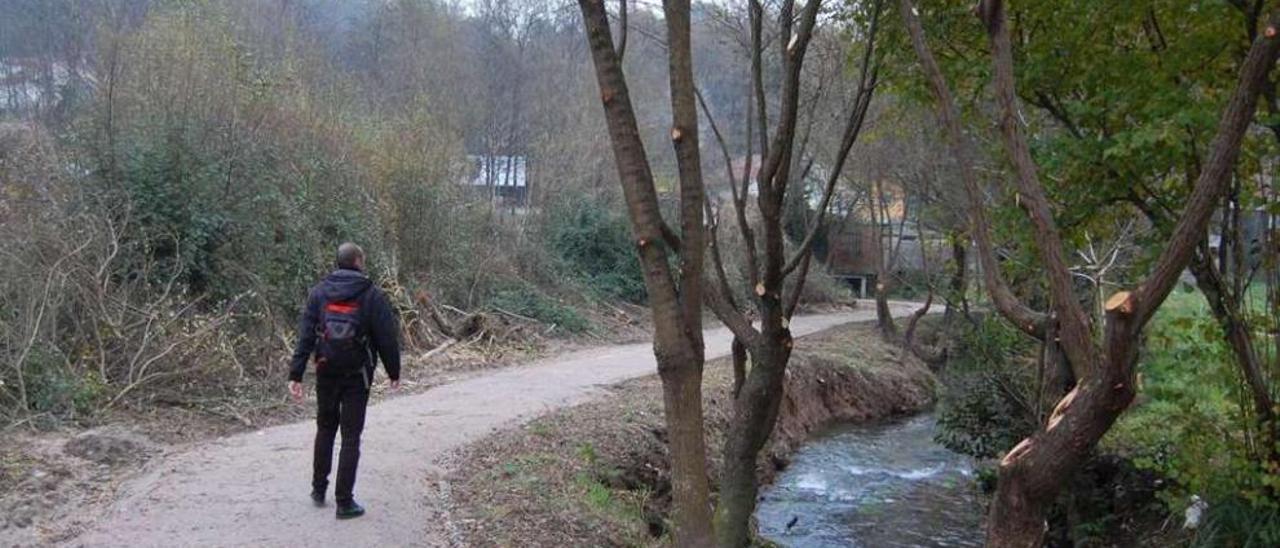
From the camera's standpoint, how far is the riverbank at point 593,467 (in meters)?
8.71

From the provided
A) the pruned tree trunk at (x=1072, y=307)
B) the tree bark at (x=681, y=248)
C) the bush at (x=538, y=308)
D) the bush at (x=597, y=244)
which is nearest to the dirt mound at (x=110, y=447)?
the tree bark at (x=681, y=248)

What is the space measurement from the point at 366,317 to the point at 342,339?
0.76 feet

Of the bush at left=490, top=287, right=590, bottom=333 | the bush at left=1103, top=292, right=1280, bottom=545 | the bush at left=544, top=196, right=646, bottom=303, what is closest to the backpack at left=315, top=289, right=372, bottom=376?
the bush at left=1103, top=292, right=1280, bottom=545

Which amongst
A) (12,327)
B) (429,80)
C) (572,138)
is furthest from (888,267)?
(12,327)

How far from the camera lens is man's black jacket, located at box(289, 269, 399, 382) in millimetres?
7727

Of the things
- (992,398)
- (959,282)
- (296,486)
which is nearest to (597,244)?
(959,282)

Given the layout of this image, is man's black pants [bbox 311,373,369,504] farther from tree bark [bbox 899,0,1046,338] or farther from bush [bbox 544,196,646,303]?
bush [bbox 544,196,646,303]

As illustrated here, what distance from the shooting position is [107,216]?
41.9ft

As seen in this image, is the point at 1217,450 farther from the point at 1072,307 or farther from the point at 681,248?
the point at 681,248

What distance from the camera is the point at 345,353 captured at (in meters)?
7.61

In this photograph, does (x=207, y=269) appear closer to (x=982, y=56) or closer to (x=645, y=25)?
(x=645, y=25)

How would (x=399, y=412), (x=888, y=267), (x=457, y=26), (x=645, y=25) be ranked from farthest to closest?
(x=457, y=26), (x=888, y=267), (x=399, y=412), (x=645, y=25)

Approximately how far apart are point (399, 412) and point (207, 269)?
3.53 m

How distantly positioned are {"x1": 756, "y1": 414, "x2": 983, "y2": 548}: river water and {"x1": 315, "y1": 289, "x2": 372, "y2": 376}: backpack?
6408 millimetres
